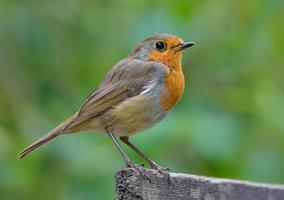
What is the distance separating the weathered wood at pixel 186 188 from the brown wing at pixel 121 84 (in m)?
1.88

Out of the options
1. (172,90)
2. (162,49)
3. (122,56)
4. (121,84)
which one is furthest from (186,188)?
(122,56)

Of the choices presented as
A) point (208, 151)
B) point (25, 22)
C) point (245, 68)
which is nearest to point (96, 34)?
point (25, 22)

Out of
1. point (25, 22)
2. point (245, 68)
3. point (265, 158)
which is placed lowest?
point (265, 158)

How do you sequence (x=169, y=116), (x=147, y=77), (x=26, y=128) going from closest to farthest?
(x=147, y=77) < (x=169, y=116) < (x=26, y=128)

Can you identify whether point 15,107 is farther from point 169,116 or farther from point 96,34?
point 169,116

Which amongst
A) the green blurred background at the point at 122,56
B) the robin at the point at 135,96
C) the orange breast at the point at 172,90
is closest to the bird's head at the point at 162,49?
the robin at the point at 135,96

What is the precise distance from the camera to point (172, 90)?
5.71 meters

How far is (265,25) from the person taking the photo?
6652 millimetres

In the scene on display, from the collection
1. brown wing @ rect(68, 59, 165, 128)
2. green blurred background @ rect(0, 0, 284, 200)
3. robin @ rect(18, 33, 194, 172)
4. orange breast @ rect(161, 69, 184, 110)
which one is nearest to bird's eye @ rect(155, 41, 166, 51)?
robin @ rect(18, 33, 194, 172)

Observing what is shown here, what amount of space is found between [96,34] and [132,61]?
1320 mm

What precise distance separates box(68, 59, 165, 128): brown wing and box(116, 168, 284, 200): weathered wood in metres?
1.88

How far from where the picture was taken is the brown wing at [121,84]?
5.78 m

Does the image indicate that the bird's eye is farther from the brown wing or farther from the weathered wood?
the weathered wood

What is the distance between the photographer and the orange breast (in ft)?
18.7
